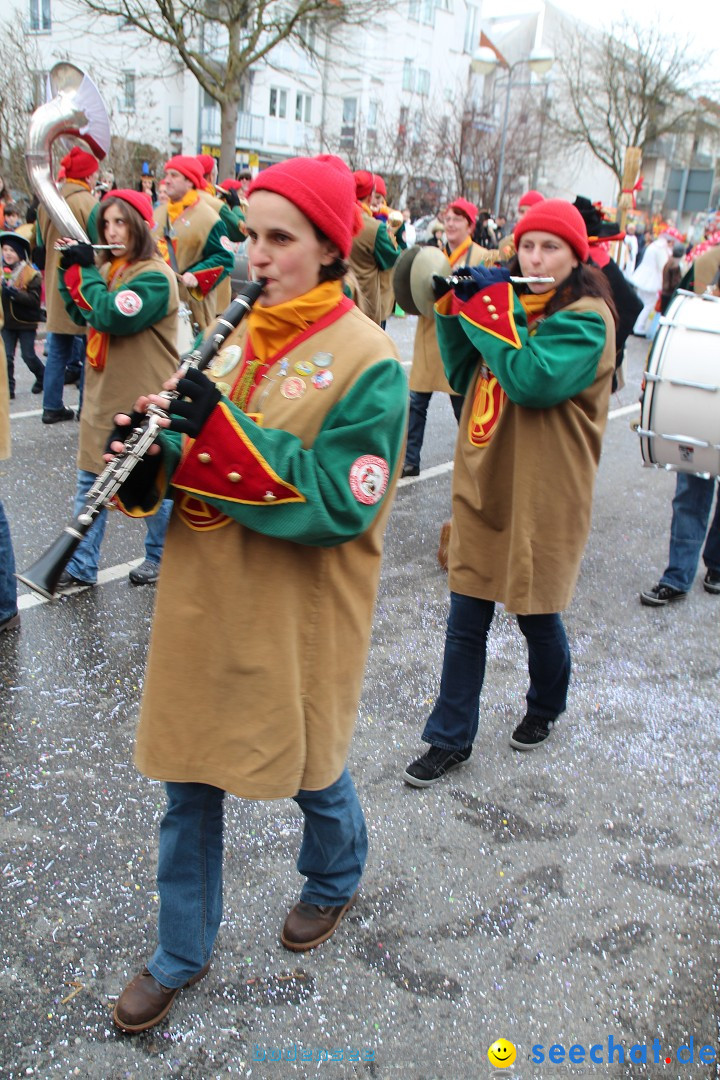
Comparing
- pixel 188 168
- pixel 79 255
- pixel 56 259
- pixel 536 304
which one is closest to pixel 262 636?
pixel 536 304

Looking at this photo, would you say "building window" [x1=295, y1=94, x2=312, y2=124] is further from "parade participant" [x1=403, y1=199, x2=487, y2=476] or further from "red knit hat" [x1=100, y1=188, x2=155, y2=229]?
"red knit hat" [x1=100, y1=188, x2=155, y2=229]

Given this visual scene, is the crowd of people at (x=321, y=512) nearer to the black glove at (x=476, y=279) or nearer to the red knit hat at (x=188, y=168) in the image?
the black glove at (x=476, y=279)

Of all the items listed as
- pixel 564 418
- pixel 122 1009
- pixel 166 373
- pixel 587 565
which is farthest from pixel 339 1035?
pixel 587 565

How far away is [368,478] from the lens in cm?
→ 188

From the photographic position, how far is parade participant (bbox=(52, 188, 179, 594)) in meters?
4.26

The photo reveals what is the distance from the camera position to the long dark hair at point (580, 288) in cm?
302

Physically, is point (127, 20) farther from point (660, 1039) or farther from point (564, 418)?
point (660, 1039)

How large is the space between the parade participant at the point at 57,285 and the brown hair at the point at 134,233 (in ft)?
8.12

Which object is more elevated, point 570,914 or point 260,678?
point 260,678

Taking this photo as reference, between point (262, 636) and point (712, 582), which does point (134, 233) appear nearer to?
point (262, 636)

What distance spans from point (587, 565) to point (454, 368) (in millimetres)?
2707

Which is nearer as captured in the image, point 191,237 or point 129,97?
point 191,237

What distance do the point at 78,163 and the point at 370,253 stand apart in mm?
2670

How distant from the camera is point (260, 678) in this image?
1.99m
